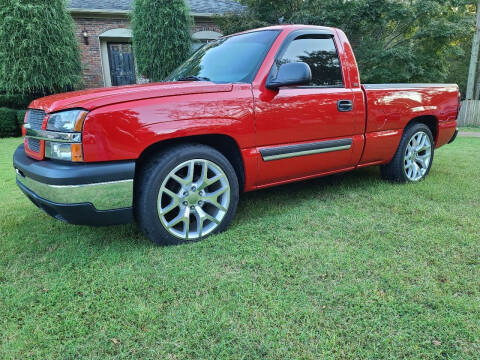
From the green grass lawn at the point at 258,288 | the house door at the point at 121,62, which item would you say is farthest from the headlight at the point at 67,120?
the house door at the point at 121,62

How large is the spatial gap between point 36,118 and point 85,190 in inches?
32.5

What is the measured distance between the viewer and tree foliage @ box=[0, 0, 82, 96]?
965 centimetres

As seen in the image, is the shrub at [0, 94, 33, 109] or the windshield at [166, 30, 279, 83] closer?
the windshield at [166, 30, 279, 83]

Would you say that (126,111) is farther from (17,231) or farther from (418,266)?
(418,266)

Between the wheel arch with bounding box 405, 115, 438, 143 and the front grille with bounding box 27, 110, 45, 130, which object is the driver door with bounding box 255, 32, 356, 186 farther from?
the front grille with bounding box 27, 110, 45, 130

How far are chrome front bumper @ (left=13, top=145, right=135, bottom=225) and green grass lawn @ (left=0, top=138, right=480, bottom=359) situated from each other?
0.34m

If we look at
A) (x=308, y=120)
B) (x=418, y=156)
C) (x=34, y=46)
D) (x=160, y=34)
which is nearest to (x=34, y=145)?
(x=308, y=120)

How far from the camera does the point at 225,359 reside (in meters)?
1.50

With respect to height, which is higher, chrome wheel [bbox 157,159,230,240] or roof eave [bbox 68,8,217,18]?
roof eave [bbox 68,8,217,18]

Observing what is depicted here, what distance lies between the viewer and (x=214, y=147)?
2824 millimetres

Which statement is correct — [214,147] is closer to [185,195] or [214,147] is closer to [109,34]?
[185,195]

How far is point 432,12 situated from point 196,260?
13.3 metres

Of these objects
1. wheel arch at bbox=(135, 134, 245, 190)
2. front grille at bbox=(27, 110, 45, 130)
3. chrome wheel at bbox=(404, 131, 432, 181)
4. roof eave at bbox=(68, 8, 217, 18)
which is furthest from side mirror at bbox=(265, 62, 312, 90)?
roof eave at bbox=(68, 8, 217, 18)

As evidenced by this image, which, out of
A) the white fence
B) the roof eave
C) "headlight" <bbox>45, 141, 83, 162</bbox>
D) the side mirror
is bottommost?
the white fence
